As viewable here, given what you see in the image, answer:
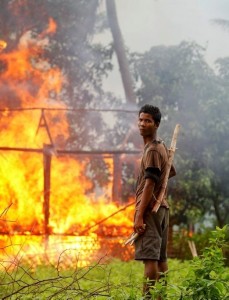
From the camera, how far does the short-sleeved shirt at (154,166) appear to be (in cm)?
592

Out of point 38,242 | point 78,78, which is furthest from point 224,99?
point 38,242

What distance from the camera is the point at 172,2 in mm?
22094

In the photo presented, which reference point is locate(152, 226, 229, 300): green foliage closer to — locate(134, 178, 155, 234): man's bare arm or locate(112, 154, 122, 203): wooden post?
locate(134, 178, 155, 234): man's bare arm

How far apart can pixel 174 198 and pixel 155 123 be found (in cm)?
1396

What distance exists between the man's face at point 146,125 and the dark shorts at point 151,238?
70 cm

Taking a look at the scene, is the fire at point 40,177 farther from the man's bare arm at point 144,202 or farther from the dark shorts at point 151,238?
the man's bare arm at point 144,202

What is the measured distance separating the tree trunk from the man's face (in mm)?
12221

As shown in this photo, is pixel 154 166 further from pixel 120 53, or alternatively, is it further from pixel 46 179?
pixel 120 53

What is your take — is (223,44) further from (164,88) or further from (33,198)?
(33,198)

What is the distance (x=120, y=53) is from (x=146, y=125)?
13.0 meters

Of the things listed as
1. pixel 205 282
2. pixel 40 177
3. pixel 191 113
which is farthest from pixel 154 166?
pixel 191 113

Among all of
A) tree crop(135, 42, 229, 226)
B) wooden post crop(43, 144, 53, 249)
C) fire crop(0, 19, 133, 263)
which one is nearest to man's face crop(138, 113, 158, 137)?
fire crop(0, 19, 133, 263)

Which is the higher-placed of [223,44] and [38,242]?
[223,44]

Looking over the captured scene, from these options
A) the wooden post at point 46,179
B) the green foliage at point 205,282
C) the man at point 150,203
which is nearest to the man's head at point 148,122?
the man at point 150,203
